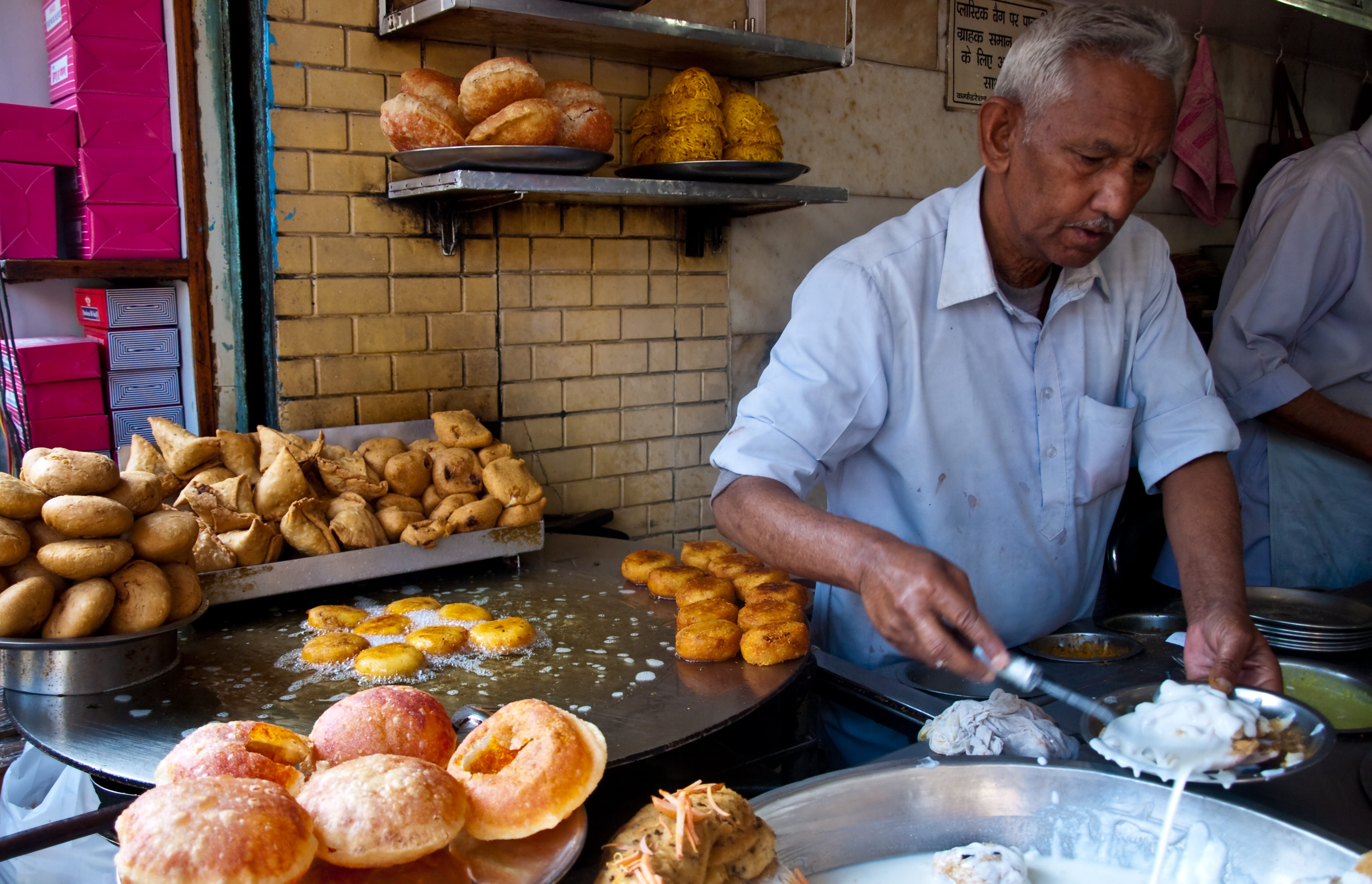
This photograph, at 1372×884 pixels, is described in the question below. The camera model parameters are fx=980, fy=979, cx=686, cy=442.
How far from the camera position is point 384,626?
1.89 m

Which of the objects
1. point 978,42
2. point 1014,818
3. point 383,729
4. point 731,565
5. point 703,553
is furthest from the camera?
point 978,42

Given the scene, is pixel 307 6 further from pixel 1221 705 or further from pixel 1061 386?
pixel 1221 705

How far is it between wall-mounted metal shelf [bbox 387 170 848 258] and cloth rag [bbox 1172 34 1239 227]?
2.43 metres

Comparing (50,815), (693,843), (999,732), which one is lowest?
(50,815)

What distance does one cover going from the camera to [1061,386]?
1.89 metres

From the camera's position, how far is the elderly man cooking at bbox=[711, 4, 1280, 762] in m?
1.52

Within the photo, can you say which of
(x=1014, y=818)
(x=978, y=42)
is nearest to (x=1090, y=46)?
(x=1014, y=818)

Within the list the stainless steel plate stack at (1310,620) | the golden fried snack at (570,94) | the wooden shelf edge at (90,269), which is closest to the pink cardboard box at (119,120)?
the wooden shelf edge at (90,269)

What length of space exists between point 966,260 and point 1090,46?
15.7 inches

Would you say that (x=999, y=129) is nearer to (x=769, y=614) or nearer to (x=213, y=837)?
(x=769, y=614)

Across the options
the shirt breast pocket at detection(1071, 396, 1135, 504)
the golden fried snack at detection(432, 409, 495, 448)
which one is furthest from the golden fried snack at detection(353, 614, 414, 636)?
the shirt breast pocket at detection(1071, 396, 1135, 504)

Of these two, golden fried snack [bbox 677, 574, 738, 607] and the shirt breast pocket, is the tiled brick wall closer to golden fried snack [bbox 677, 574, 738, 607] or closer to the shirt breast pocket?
golden fried snack [bbox 677, 574, 738, 607]

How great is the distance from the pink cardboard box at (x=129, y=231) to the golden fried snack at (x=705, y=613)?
1.59 metres

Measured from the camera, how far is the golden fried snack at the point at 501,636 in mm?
1814
